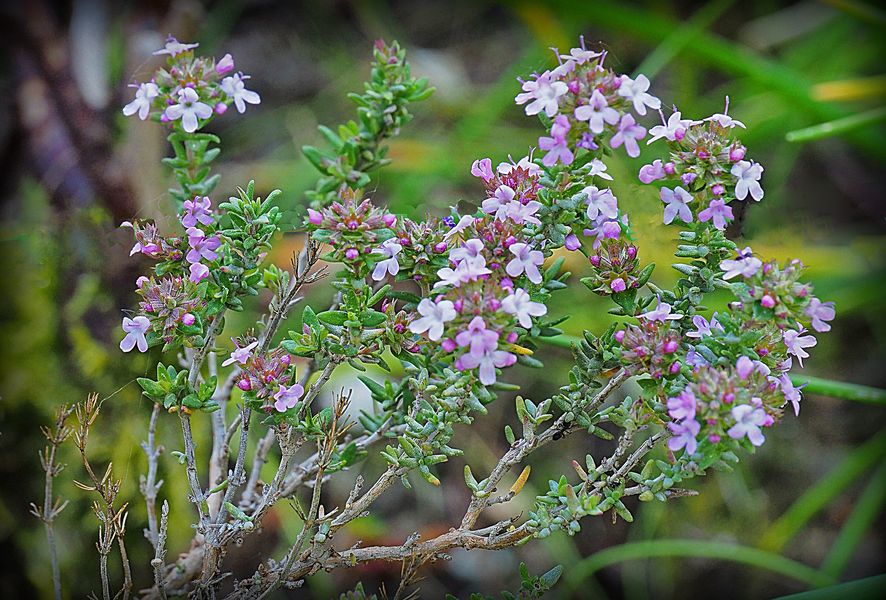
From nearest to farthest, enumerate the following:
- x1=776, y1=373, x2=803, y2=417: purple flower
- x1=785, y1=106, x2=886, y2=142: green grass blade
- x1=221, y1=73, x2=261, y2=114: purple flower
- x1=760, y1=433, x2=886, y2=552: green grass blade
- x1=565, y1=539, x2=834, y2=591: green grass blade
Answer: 1. x1=776, y1=373, x2=803, y2=417: purple flower
2. x1=221, y1=73, x2=261, y2=114: purple flower
3. x1=785, y1=106, x2=886, y2=142: green grass blade
4. x1=565, y1=539, x2=834, y2=591: green grass blade
5. x1=760, y1=433, x2=886, y2=552: green grass blade

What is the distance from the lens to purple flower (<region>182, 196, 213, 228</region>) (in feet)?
3.14

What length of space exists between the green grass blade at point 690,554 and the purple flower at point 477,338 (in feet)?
3.25

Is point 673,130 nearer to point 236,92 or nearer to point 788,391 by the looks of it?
point 788,391

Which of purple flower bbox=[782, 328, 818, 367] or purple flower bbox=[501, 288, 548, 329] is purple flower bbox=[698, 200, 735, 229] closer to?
purple flower bbox=[782, 328, 818, 367]

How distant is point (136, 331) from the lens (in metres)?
0.92

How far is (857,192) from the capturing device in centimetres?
244

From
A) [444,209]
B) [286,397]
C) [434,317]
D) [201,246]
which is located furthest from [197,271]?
[444,209]

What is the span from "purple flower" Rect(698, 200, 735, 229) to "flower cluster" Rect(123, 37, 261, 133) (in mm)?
538

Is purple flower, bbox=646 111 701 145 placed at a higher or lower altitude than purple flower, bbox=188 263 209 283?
higher

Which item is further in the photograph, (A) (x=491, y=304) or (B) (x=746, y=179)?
(B) (x=746, y=179)

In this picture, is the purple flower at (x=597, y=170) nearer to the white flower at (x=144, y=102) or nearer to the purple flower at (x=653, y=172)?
the purple flower at (x=653, y=172)

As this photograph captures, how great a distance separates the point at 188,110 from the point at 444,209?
0.38 m

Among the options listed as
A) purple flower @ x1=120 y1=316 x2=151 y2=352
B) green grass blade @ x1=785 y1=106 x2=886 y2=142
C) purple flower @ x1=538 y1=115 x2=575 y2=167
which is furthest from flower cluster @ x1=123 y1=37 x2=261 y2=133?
green grass blade @ x1=785 y1=106 x2=886 y2=142

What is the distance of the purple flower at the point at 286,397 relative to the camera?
900mm
